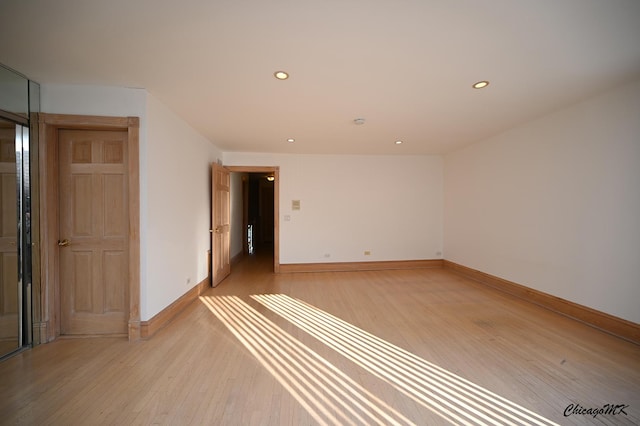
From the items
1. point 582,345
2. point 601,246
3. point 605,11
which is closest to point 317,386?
point 582,345

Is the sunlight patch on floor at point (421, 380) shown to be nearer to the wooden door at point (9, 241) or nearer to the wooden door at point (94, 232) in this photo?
the wooden door at point (94, 232)

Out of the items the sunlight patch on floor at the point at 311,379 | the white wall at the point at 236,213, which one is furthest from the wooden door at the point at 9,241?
the white wall at the point at 236,213

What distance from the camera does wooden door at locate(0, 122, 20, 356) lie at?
7.77 ft

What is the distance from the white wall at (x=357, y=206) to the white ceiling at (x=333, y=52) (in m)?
2.27

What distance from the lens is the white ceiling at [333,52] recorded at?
1591 mm

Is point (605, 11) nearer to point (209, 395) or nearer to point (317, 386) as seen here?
point (317, 386)

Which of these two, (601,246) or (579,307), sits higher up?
(601,246)

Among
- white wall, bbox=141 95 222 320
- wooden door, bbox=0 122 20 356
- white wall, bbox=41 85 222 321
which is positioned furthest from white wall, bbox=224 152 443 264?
wooden door, bbox=0 122 20 356

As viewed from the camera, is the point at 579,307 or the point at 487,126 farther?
the point at 487,126

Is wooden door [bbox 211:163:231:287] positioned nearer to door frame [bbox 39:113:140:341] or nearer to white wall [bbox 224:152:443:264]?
white wall [bbox 224:152:443:264]

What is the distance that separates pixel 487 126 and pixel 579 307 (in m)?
2.57

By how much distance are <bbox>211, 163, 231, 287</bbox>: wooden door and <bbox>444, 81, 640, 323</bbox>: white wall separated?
4.65 m

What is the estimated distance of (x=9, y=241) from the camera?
240 centimetres

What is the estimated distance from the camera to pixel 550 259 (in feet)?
11.1
